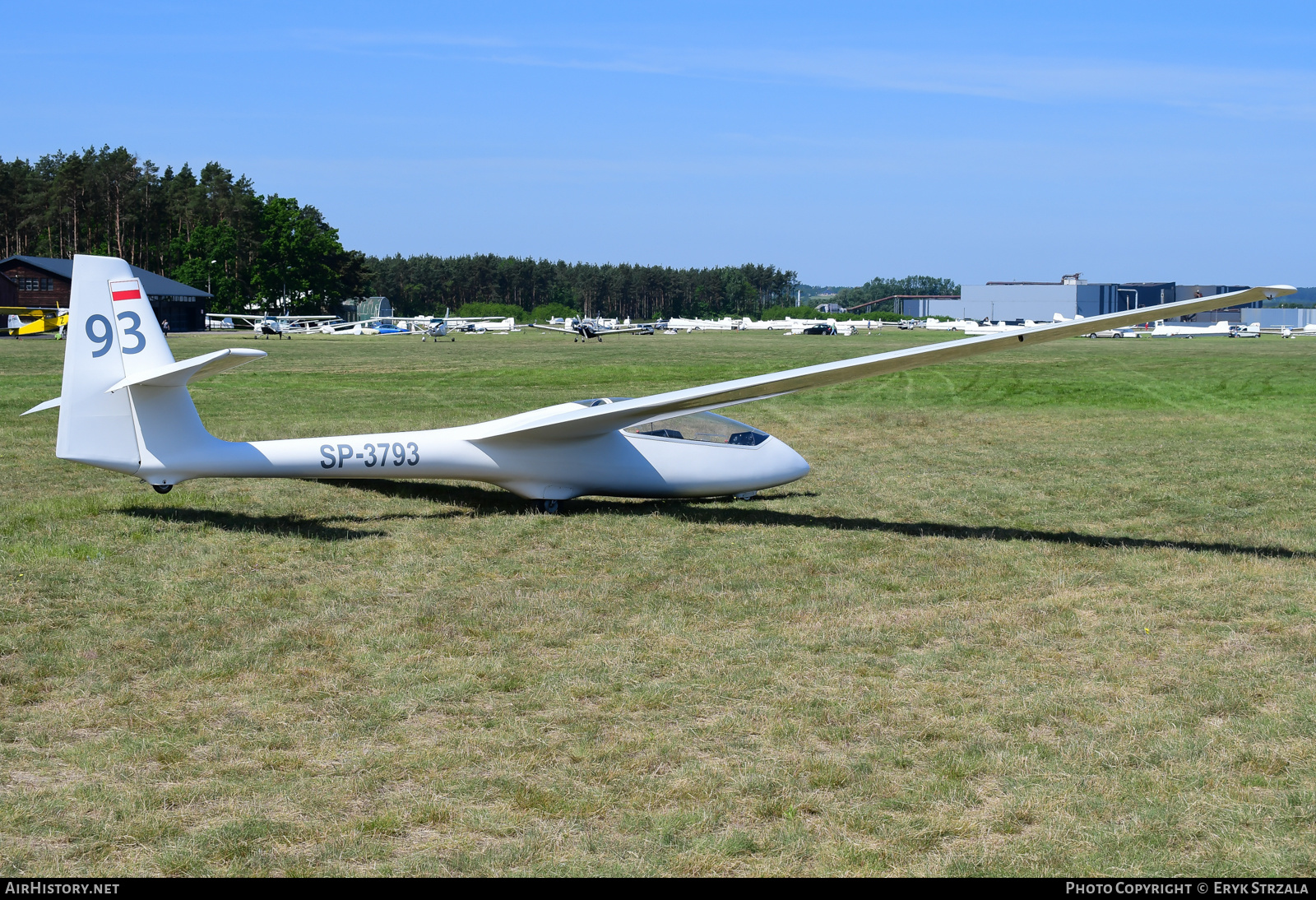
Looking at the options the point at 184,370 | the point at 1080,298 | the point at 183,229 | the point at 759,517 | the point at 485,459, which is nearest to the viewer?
the point at 184,370

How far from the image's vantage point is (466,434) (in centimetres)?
1247

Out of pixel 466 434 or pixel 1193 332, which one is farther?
pixel 1193 332

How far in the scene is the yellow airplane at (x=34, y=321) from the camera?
7269 centimetres

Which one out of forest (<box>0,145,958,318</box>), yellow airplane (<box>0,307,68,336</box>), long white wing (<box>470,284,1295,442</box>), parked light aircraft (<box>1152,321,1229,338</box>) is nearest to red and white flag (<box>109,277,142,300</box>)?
long white wing (<box>470,284,1295,442</box>)

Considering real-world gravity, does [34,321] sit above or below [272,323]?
below

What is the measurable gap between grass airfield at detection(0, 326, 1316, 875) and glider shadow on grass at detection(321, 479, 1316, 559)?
0.30 ft

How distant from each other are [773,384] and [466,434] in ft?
11.9

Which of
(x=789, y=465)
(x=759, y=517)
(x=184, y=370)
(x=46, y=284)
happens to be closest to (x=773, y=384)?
(x=759, y=517)

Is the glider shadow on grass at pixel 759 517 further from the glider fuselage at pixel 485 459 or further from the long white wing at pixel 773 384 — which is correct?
the long white wing at pixel 773 384

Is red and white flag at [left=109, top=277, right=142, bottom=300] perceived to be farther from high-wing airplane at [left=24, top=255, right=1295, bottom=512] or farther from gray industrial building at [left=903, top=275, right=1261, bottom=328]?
gray industrial building at [left=903, top=275, right=1261, bottom=328]

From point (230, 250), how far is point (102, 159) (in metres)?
16.9

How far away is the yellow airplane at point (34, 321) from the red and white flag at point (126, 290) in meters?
62.4

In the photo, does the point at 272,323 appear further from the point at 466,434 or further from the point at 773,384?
the point at 773,384
